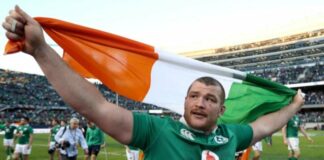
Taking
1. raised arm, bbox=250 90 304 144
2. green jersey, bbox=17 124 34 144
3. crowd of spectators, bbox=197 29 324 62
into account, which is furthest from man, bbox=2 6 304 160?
crowd of spectators, bbox=197 29 324 62

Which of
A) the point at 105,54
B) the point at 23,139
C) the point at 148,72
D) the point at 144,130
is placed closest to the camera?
the point at 144,130

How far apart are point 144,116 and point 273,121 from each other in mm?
1630

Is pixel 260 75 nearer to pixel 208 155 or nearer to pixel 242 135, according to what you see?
pixel 242 135

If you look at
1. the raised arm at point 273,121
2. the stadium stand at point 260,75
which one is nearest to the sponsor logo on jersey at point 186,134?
the raised arm at point 273,121

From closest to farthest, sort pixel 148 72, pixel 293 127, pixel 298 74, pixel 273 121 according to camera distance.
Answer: pixel 273 121, pixel 148 72, pixel 293 127, pixel 298 74

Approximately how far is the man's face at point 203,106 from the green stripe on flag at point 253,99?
1689 mm

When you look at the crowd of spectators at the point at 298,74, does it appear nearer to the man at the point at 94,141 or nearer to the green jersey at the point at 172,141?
the man at the point at 94,141

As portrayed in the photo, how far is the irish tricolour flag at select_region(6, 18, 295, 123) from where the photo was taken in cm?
→ 362

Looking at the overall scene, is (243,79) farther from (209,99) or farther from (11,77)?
(11,77)

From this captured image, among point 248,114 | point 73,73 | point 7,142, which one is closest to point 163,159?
point 73,73

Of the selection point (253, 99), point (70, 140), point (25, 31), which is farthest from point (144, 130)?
point (70, 140)

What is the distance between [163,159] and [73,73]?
815mm

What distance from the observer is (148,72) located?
420 cm

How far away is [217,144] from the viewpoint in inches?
120
